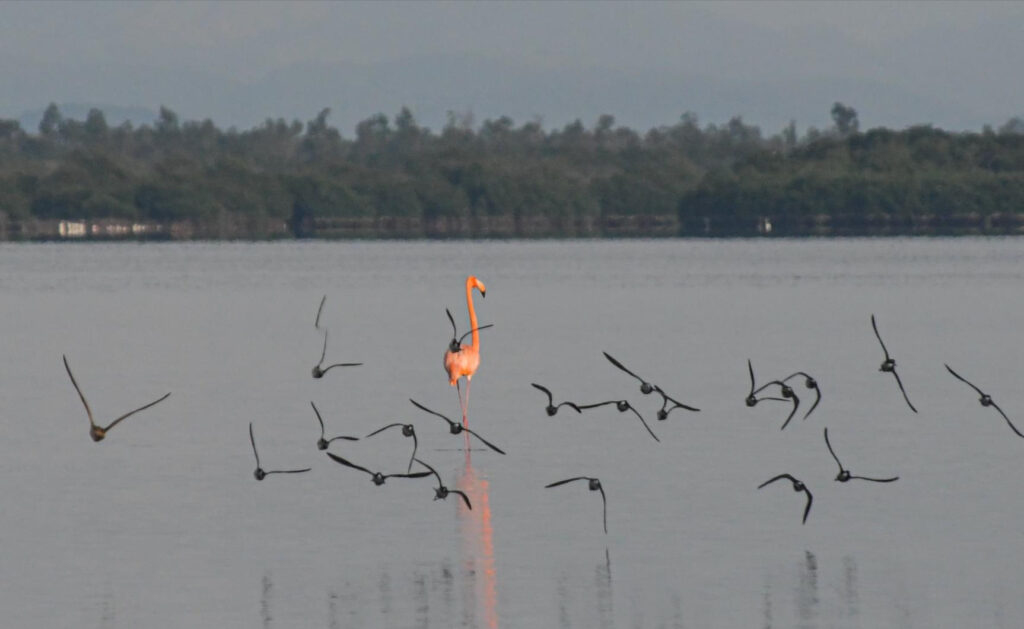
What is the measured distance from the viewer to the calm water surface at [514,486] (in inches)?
471

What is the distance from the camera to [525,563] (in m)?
13.0

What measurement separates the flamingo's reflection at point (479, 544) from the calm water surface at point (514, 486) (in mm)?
38

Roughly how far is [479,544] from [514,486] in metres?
2.59

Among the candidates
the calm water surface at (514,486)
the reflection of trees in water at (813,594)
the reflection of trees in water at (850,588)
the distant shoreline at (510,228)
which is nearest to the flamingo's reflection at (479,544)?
the calm water surface at (514,486)

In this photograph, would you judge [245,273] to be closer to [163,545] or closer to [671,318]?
[671,318]

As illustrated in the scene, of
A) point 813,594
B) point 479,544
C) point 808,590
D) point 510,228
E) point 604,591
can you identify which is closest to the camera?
point 813,594

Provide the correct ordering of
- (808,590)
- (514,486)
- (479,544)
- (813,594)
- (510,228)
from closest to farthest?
(813,594) → (808,590) → (479,544) → (514,486) → (510,228)

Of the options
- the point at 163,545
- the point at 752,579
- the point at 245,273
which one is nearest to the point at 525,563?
the point at 752,579

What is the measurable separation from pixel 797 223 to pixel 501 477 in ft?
434

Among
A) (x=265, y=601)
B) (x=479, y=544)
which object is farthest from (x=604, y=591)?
(x=265, y=601)

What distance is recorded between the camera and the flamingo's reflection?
11891mm

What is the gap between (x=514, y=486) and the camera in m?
16.2

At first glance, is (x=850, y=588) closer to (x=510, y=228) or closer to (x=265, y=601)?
(x=265, y=601)

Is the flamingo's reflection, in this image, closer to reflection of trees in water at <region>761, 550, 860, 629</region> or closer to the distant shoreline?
reflection of trees in water at <region>761, 550, 860, 629</region>
